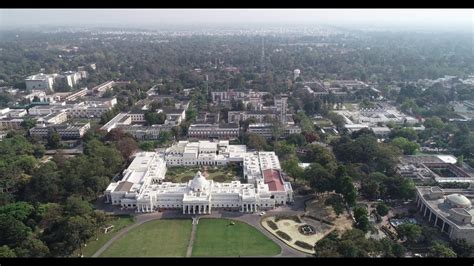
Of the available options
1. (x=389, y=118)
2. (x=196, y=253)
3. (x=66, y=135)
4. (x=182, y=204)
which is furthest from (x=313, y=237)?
(x=66, y=135)

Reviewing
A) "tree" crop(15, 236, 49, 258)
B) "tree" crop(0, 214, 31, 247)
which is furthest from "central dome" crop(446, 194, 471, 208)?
"tree" crop(0, 214, 31, 247)

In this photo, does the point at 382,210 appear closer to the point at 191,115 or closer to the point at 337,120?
the point at 337,120

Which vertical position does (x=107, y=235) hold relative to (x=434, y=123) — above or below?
below

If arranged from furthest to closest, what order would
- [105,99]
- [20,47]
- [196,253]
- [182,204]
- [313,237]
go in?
[20,47] → [105,99] → [182,204] → [313,237] → [196,253]

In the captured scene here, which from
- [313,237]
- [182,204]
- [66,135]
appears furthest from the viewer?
[66,135]

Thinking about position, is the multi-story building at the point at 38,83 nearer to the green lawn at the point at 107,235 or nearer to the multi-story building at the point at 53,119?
the multi-story building at the point at 53,119

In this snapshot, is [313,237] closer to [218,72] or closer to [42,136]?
[42,136]

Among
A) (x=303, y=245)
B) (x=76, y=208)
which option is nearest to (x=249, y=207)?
(x=303, y=245)
